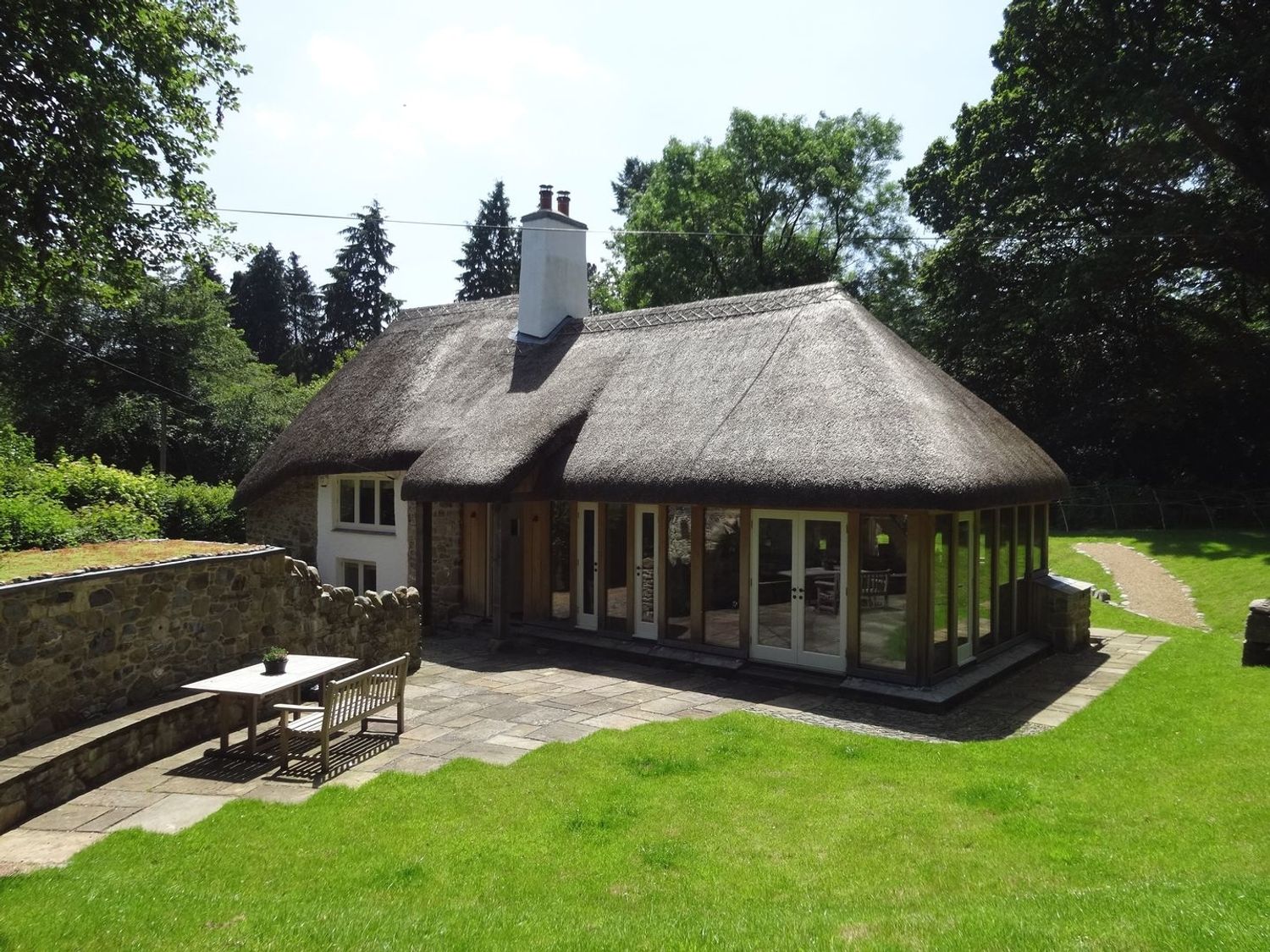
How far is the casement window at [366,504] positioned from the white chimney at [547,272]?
391 centimetres

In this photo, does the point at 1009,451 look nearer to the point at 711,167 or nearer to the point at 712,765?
the point at 712,765

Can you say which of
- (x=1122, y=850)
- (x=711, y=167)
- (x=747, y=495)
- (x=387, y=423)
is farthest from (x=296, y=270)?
(x=1122, y=850)

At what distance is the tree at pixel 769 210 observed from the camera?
113 feet

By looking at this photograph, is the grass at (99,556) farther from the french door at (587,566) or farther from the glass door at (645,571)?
the glass door at (645,571)

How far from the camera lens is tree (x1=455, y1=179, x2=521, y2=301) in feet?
151

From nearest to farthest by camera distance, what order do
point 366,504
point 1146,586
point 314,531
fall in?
1. point 366,504
2. point 314,531
3. point 1146,586

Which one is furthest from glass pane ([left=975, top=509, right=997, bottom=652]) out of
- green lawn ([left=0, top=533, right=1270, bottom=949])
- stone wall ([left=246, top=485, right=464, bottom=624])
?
stone wall ([left=246, top=485, right=464, bottom=624])

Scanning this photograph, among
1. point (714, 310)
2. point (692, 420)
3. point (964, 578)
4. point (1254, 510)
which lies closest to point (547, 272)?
point (714, 310)

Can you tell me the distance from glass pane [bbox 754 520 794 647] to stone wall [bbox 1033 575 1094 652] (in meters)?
4.59

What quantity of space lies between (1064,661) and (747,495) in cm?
549

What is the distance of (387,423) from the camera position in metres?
15.8

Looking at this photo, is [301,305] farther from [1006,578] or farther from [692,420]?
[1006,578]

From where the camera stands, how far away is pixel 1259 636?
35.6 ft

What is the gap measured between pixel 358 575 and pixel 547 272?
22.8 feet
